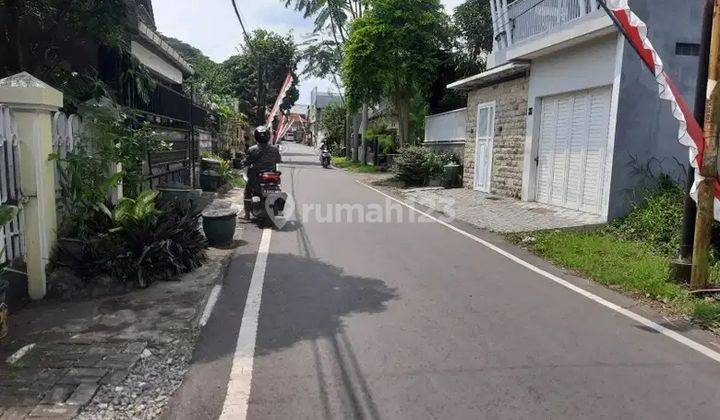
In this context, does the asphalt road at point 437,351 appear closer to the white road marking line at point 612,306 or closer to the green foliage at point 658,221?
the white road marking line at point 612,306

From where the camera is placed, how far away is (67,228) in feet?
20.5

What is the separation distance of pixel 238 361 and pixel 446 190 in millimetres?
14587

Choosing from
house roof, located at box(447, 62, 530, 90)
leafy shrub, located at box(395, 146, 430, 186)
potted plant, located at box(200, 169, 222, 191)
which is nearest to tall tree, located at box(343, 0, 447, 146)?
leafy shrub, located at box(395, 146, 430, 186)

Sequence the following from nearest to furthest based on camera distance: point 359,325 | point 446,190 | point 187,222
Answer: point 359,325
point 187,222
point 446,190

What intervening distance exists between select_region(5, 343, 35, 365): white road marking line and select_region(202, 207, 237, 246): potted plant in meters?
4.10

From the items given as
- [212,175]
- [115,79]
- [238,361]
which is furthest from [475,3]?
[238,361]

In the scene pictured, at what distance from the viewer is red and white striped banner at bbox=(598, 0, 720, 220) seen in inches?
246

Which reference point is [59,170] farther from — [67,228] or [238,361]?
[238,361]

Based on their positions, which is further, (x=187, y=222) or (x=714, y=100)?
(x=187, y=222)

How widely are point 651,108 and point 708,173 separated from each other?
15.6ft

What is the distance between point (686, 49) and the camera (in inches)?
406

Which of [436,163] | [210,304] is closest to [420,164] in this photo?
[436,163]

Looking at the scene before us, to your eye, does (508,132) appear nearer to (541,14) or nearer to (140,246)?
(541,14)

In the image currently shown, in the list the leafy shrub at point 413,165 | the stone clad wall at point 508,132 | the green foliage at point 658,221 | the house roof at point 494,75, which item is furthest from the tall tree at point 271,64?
the green foliage at point 658,221
